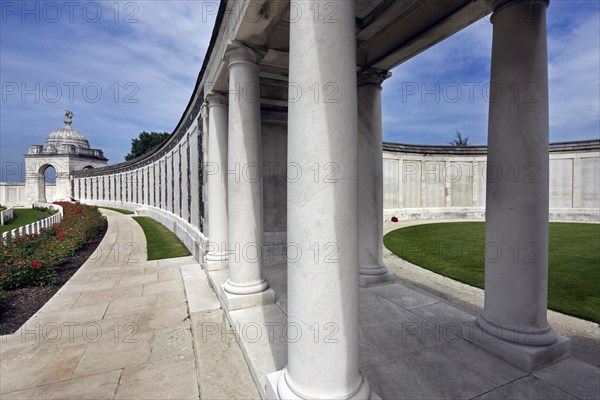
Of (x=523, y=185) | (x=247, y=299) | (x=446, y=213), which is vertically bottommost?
(x=247, y=299)

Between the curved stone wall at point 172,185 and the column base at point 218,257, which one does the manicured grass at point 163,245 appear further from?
the column base at point 218,257

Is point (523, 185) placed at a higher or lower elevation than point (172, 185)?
lower

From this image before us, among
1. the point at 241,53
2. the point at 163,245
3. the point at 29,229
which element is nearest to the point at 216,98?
the point at 241,53

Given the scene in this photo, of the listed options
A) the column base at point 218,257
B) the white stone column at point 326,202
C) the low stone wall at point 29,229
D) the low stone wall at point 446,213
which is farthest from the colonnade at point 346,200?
the low stone wall at point 446,213

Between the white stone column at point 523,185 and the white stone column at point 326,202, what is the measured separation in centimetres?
300

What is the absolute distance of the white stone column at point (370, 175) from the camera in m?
8.24

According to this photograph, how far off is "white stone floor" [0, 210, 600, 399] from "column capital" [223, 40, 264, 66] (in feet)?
19.0

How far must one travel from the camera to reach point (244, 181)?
22.8ft

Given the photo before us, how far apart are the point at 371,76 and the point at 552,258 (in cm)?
1068

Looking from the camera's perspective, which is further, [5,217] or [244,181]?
[5,217]

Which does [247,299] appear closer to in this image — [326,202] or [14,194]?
[326,202]

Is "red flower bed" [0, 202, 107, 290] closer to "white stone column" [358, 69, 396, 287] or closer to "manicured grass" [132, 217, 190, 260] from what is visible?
"manicured grass" [132, 217, 190, 260]

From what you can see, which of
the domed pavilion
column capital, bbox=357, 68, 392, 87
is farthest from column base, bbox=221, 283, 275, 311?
the domed pavilion

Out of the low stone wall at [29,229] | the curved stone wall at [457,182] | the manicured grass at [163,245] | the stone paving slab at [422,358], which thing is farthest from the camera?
the curved stone wall at [457,182]
